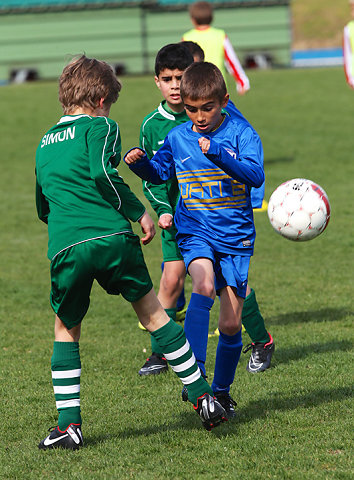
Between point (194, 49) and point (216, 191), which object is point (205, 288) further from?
A: point (194, 49)

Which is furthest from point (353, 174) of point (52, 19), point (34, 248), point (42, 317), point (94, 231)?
point (52, 19)

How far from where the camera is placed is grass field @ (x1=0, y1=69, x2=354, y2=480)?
12.5 ft

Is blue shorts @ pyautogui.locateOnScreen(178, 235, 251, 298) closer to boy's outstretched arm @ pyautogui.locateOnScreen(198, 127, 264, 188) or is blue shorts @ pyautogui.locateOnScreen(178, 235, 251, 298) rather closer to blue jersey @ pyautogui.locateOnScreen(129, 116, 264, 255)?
blue jersey @ pyautogui.locateOnScreen(129, 116, 264, 255)

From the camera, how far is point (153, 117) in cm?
558

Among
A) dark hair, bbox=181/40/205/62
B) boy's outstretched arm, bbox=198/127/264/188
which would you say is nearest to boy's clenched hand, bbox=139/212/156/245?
boy's outstretched arm, bbox=198/127/264/188

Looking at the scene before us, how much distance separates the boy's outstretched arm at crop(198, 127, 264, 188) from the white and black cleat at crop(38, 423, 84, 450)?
146 centimetres

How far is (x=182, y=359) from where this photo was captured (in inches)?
160

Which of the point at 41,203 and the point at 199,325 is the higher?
the point at 41,203

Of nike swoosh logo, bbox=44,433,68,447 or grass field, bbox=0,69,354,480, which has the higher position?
nike swoosh logo, bbox=44,433,68,447

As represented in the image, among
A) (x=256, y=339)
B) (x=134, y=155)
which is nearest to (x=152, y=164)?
(x=134, y=155)

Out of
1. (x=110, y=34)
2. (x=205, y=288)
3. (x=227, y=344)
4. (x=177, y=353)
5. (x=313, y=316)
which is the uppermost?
(x=205, y=288)

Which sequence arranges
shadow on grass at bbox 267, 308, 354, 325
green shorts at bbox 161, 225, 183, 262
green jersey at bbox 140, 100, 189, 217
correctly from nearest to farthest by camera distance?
green jersey at bbox 140, 100, 189, 217 → green shorts at bbox 161, 225, 183, 262 → shadow on grass at bbox 267, 308, 354, 325

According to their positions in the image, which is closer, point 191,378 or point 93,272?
point 93,272

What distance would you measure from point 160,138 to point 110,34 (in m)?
24.8
